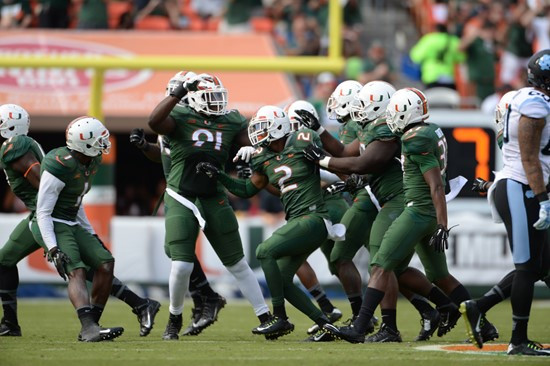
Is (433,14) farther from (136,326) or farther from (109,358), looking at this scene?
(109,358)

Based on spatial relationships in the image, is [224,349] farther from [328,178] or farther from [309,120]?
[328,178]

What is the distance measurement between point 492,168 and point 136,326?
5022mm

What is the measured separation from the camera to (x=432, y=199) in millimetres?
8195

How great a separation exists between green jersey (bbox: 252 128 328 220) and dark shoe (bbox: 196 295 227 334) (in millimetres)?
1163

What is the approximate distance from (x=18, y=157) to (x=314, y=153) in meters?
2.33

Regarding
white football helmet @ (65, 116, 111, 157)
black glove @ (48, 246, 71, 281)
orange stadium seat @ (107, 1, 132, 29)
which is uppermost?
orange stadium seat @ (107, 1, 132, 29)

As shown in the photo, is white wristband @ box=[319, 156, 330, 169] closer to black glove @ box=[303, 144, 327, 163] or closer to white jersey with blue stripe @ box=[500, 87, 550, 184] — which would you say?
black glove @ box=[303, 144, 327, 163]

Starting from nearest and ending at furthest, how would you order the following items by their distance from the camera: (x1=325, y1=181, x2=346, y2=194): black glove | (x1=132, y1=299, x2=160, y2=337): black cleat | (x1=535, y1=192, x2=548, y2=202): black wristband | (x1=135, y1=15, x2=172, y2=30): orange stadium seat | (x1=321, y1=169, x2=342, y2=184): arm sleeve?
1. (x1=535, y1=192, x2=548, y2=202): black wristband
2. (x1=132, y1=299, x2=160, y2=337): black cleat
3. (x1=325, y1=181, x2=346, y2=194): black glove
4. (x1=321, y1=169, x2=342, y2=184): arm sleeve
5. (x1=135, y1=15, x2=172, y2=30): orange stadium seat

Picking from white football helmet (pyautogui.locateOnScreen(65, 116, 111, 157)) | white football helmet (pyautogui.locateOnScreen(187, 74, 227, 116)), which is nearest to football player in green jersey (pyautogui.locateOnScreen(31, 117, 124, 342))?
white football helmet (pyautogui.locateOnScreen(65, 116, 111, 157))

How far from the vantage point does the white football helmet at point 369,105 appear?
904 centimetres

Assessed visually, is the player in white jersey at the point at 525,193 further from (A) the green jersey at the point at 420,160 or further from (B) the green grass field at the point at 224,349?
(A) the green jersey at the point at 420,160

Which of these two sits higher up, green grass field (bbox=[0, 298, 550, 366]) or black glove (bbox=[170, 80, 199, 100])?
black glove (bbox=[170, 80, 199, 100])

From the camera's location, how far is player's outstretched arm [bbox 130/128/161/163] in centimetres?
909

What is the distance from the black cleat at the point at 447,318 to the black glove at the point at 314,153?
1562mm
